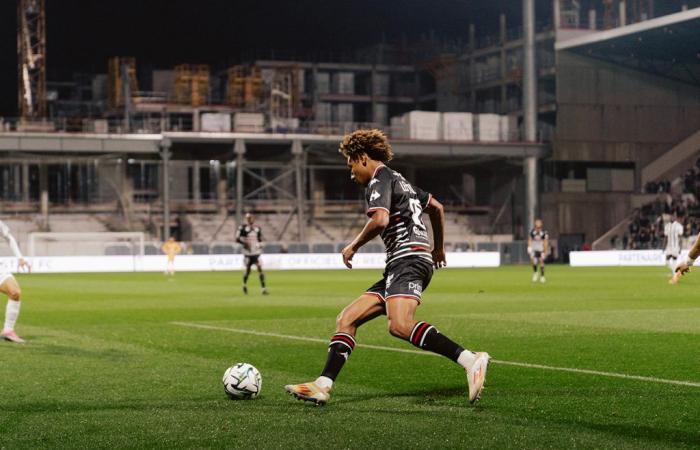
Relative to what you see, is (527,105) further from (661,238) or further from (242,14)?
(242,14)

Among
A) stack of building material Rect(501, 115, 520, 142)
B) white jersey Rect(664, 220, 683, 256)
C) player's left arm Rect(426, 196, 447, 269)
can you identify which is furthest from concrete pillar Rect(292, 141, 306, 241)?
player's left arm Rect(426, 196, 447, 269)

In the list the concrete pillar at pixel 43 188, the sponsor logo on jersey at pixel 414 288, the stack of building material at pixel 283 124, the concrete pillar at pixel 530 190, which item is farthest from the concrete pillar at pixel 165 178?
the sponsor logo on jersey at pixel 414 288

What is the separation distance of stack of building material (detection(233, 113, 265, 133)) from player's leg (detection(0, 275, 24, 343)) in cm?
6461

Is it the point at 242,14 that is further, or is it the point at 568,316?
the point at 242,14

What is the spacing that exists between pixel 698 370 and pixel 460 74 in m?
86.2

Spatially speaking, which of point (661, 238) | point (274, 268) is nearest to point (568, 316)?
point (274, 268)

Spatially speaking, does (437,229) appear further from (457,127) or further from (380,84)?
(380,84)

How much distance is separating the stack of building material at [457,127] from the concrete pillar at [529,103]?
412 centimetres

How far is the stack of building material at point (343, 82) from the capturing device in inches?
4043

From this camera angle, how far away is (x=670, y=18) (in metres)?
71.8

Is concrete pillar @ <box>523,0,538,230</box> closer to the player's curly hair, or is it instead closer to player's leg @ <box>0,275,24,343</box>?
player's leg @ <box>0,275,24,343</box>

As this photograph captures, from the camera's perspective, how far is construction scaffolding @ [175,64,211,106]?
90.8 m

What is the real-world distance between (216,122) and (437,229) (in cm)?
7510

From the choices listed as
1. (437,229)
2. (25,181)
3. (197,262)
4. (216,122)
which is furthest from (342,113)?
(437,229)
